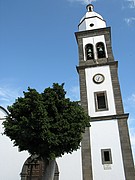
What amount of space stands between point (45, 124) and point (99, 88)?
719cm

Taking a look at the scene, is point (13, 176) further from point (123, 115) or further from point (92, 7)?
point (92, 7)

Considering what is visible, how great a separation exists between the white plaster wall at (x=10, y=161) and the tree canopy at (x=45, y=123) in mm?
3979

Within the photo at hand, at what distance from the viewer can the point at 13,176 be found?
13219mm

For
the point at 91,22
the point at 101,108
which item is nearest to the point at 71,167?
the point at 101,108

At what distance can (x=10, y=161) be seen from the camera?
1365cm

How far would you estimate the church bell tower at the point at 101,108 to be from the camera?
12.6 meters

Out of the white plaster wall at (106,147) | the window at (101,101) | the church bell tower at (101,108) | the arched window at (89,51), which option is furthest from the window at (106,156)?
the arched window at (89,51)

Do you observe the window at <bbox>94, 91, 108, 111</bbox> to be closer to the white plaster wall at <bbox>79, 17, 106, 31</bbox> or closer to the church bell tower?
the church bell tower

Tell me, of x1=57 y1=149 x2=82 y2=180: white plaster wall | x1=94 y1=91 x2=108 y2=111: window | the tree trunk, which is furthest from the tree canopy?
x1=94 y1=91 x2=108 y2=111: window

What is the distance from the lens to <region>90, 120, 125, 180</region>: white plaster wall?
488 inches

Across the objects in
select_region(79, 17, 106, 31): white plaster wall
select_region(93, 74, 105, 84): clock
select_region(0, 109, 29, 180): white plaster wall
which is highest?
select_region(79, 17, 106, 31): white plaster wall

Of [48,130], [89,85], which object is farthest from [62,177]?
[89,85]

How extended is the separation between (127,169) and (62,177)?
3651 millimetres

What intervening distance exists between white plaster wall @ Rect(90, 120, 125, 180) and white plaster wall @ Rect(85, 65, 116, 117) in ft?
2.43
